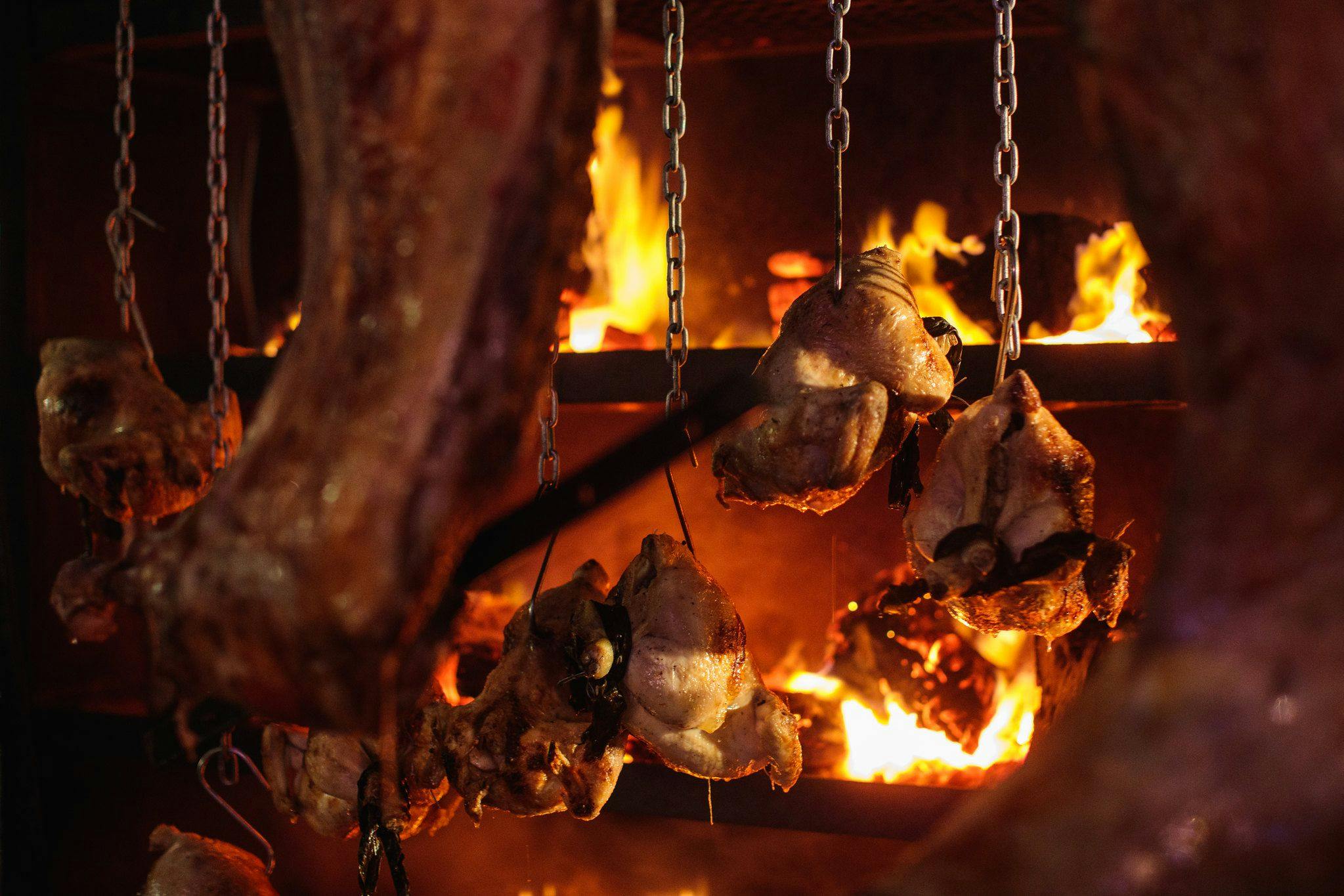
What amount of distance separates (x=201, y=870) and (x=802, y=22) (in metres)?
2.42

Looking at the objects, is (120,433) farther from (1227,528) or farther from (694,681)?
(1227,528)

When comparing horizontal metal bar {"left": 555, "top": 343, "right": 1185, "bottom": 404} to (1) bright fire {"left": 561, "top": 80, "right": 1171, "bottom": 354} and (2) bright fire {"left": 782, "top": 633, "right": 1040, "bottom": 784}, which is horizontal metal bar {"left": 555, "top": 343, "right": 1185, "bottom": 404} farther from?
(2) bright fire {"left": 782, "top": 633, "right": 1040, "bottom": 784}

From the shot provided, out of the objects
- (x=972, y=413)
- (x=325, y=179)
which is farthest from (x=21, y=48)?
(x=972, y=413)

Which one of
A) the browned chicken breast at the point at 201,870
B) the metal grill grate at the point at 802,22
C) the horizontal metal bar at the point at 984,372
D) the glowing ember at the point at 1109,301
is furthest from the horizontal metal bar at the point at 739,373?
the browned chicken breast at the point at 201,870

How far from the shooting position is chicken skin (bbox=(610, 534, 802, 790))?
1.77m

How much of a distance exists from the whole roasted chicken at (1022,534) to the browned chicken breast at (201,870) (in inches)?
63.6

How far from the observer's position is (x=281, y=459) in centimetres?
93

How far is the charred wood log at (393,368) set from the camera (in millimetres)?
899

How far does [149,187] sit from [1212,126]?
3127 mm

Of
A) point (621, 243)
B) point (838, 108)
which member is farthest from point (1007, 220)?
point (621, 243)

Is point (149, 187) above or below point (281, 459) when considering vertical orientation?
above

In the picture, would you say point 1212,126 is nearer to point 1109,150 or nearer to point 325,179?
A: point 1109,150

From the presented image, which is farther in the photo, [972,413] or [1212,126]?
[972,413]

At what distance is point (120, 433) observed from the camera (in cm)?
240
